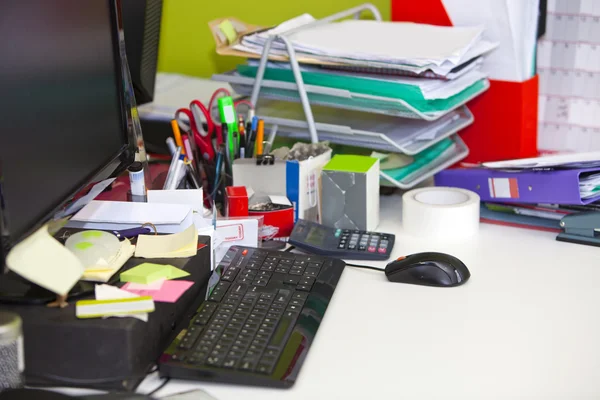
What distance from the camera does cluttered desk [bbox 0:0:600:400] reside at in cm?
74

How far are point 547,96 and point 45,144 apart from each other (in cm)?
103

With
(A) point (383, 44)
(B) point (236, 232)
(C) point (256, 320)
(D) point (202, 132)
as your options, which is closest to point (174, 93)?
(D) point (202, 132)

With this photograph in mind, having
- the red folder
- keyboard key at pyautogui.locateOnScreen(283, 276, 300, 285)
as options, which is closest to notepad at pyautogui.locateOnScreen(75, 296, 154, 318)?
keyboard key at pyautogui.locateOnScreen(283, 276, 300, 285)

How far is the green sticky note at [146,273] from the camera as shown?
0.83 m

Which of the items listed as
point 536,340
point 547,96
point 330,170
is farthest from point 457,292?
point 547,96

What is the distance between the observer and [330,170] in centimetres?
113

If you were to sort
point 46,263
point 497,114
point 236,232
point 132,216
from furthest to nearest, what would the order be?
1. point 497,114
2. point 236,232
3. point 132,216
4. point 46,263

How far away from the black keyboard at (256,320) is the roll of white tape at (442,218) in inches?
7.6

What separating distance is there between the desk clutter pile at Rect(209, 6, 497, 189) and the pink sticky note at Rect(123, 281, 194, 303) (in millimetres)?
496

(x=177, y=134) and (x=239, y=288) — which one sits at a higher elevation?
(x=177, y=134)

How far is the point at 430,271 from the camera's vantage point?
99cm

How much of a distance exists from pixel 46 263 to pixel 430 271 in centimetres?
50

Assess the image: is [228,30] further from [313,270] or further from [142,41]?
[313,270]

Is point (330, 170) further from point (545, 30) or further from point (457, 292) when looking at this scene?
point (545, 30)
